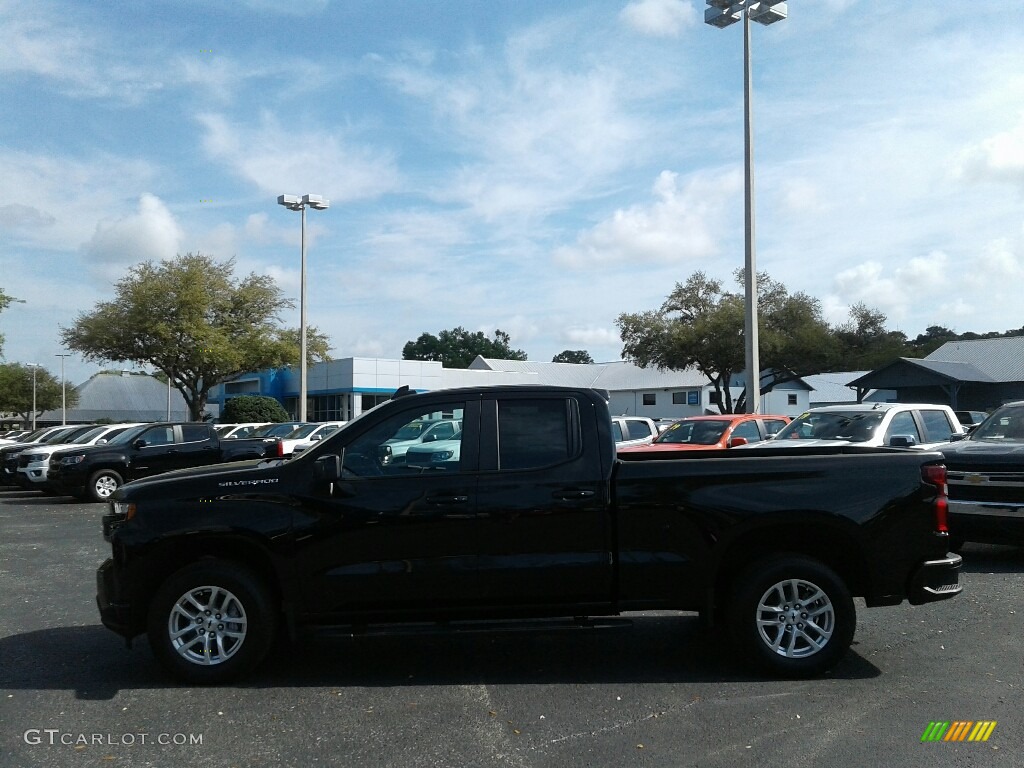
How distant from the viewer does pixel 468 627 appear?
5.88 metres

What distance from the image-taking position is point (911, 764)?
461 cm

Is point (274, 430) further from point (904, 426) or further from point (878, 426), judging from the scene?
point (904, 426)

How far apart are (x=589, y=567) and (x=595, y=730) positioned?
1.11 m

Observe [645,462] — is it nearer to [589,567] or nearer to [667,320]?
[589,567]

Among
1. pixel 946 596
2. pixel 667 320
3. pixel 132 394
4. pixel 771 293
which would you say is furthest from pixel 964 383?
pixel 132 394

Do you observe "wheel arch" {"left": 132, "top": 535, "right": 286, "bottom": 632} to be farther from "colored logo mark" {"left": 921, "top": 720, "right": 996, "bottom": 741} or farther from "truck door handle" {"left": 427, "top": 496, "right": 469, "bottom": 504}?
"colored logo mark" {"left": 921, "top": 720, "right": 996, "bottom": 741}

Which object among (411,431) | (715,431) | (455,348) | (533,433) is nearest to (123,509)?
(411,431)

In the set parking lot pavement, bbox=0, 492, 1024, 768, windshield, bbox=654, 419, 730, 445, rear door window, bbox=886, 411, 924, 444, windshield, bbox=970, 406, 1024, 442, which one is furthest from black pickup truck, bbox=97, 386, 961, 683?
windshield, bbox=654, 419, 730, 445

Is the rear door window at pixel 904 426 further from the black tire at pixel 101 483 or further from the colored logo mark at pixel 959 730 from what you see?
the black tire at pixel 101 483

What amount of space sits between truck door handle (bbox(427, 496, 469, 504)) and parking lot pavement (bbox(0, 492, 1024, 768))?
1.01 meters

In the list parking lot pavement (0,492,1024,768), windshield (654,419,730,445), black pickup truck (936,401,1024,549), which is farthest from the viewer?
windshield (654,419,730,445)

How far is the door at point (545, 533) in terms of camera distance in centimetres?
590

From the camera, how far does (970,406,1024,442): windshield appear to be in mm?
11288
